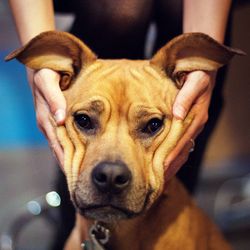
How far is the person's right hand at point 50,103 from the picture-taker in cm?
129

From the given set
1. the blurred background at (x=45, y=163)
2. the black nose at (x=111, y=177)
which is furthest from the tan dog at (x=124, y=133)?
the blurred background at (x=45, y=163)

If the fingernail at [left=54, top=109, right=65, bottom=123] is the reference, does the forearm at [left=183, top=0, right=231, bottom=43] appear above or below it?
above

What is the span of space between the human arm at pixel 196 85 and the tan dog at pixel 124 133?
0.07 ft

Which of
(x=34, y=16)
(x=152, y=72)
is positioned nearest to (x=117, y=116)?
(x=152, y=72)

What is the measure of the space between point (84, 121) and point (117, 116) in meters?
0.07

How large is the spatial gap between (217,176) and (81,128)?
1231 millimetres

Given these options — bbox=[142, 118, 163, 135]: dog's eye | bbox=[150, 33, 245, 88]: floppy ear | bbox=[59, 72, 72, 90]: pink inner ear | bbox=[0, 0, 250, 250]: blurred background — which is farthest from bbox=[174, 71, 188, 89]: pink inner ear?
bbox=[0, 0, 250, 250]: blurred background

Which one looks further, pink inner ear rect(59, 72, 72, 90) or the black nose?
pink inner ear rect(59, 72, 72, 90)

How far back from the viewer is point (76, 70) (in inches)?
53.2

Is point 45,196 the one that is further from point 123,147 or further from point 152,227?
point 123,147

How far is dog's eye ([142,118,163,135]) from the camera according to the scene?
1.26 metres

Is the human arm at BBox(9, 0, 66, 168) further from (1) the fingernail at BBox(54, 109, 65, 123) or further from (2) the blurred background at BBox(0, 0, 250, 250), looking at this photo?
(2) the blurred background at BBox(0, 0, 250, 250)

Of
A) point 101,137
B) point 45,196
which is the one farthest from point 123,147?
point 45,196

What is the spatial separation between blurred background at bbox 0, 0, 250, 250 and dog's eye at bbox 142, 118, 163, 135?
0.65 m
